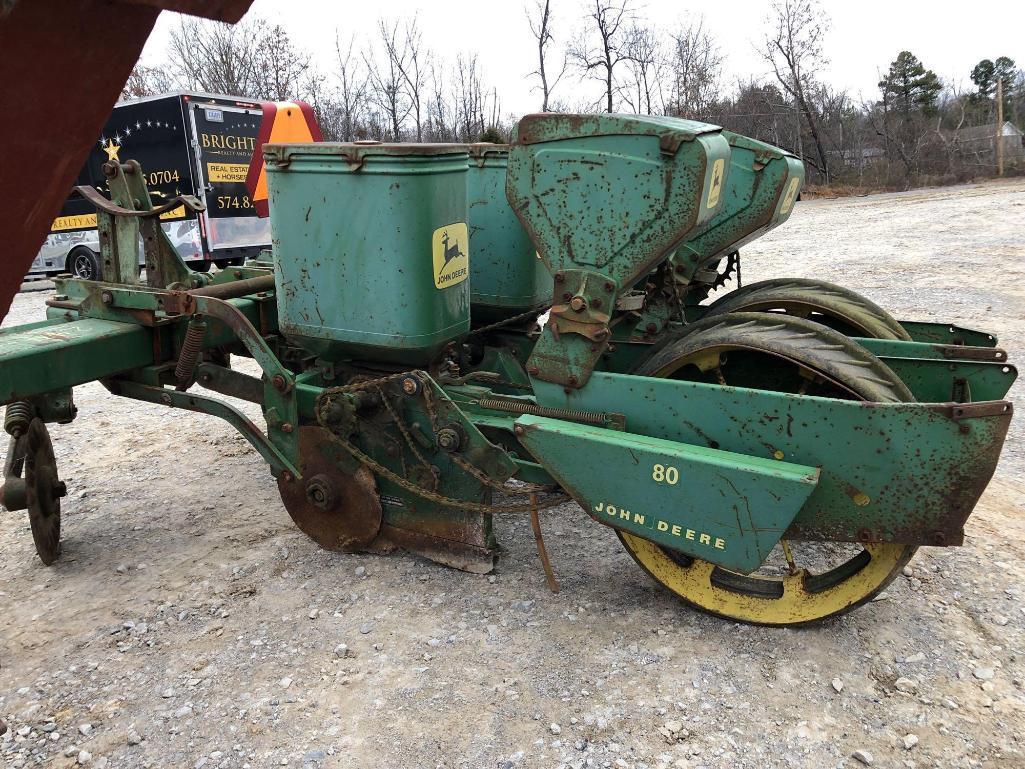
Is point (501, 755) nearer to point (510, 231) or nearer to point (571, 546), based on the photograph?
point (571, 546)

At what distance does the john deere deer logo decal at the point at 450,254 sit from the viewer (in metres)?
3.34

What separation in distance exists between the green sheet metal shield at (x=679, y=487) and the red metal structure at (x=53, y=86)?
Answer: 6.57 ft

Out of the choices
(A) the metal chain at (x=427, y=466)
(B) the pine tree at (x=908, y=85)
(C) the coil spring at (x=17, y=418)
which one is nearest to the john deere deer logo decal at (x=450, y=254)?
(A) the metal chain at (x=427, y=466)

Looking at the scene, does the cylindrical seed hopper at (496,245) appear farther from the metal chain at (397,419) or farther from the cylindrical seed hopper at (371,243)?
the metal chain at (397,419)

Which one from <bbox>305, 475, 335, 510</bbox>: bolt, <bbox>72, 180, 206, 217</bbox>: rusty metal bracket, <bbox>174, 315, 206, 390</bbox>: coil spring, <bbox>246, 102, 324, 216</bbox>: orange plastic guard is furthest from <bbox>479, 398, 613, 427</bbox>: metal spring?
<bbox>246, 102, 324, 216</bbox>: orange plastic guard

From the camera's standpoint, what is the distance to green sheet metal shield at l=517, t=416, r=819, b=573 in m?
2.64

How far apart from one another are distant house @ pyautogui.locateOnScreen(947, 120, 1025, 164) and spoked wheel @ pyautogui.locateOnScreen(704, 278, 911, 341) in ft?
74.5

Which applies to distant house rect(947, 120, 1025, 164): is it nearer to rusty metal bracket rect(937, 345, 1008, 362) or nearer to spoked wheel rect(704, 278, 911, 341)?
spoked wheel rect(704, 278, 911, 341)

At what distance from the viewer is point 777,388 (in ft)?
11.1

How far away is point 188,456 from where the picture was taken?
5215 mm

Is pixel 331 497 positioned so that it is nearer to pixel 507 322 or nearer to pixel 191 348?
pixel 191 348

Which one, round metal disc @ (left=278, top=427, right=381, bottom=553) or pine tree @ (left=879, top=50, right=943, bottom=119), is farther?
pine tree @ (left=879, top=50, right=943, bottom=119)

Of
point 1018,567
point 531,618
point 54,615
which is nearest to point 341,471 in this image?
point 531,618

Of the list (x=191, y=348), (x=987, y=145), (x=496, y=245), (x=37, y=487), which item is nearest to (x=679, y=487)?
(x=496, y=245)
